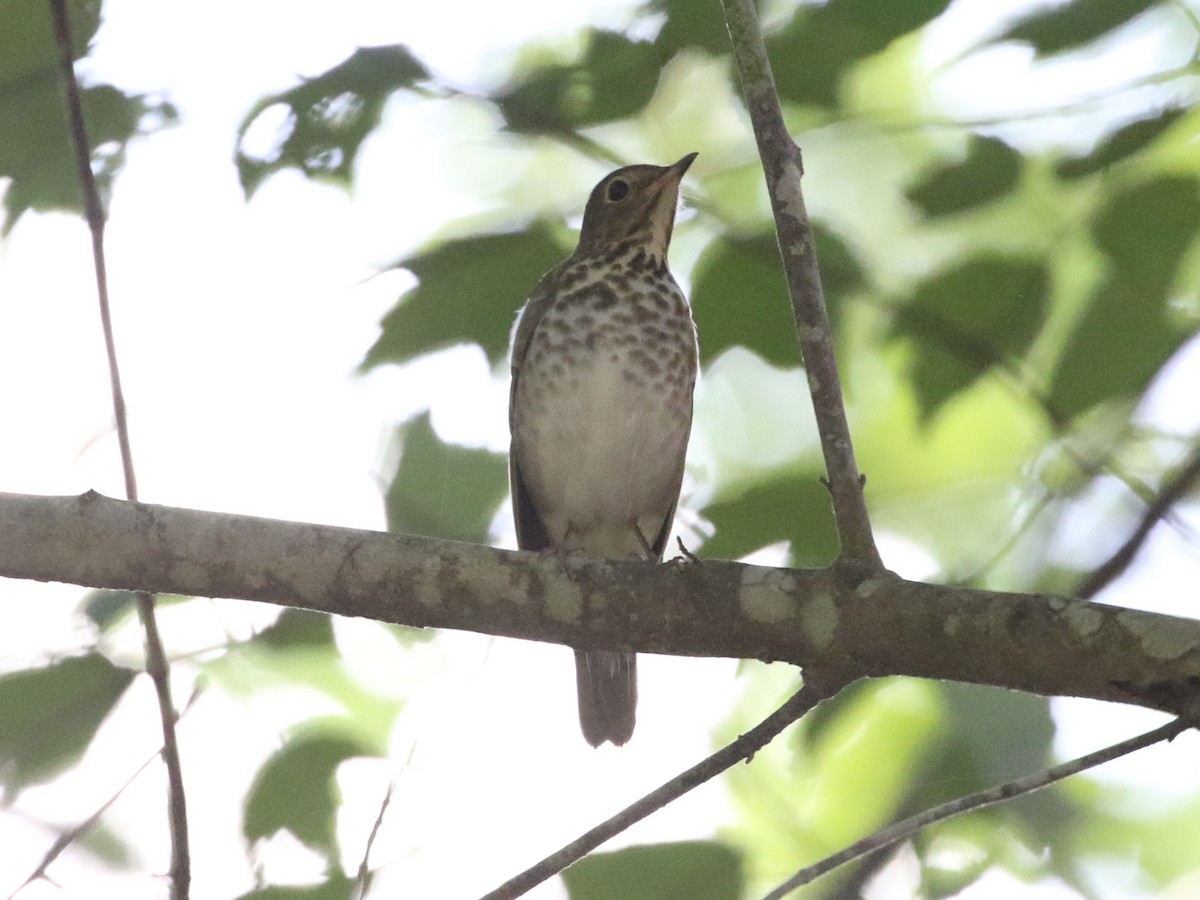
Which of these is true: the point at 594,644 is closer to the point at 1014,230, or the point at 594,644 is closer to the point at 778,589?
the point at 778,589

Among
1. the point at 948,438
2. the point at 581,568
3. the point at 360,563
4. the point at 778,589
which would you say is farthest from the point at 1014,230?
the point at 360,563

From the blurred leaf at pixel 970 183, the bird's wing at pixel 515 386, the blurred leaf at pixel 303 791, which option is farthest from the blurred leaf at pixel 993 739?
the bird's wing at pixel 515 386

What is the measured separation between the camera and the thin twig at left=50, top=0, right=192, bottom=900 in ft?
9.91

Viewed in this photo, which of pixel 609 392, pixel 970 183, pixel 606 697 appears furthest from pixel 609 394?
pixel 970 183

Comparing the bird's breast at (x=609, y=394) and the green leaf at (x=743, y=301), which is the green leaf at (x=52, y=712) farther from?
the bird's breast at (x=609, y=394)

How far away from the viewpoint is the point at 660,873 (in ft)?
10.0

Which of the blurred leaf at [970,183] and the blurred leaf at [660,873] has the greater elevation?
the blurred leaf at [970,183]

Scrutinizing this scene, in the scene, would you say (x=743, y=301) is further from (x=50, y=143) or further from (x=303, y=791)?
(x=50, y=143)

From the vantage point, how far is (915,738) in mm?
3533

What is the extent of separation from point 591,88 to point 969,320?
1.17 m

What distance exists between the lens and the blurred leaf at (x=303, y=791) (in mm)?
3191

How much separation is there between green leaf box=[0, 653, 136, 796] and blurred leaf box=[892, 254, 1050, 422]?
2075 mm

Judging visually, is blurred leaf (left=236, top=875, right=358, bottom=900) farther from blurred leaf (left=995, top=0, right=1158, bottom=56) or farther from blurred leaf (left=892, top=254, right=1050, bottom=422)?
blurred leaf (left=995, top=0, right=1158, bottom=56)

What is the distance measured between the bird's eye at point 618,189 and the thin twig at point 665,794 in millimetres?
2558
